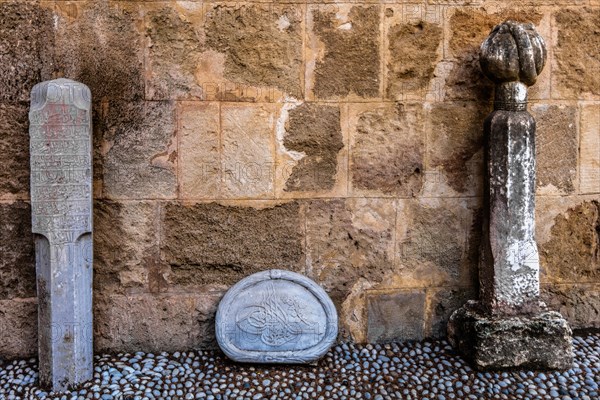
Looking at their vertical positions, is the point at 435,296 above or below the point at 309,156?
below

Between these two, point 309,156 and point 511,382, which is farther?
point 309,156

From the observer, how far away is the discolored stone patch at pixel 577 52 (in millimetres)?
3068

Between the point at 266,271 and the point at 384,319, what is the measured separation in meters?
0.77

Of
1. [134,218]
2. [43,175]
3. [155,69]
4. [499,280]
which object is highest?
[155,69]

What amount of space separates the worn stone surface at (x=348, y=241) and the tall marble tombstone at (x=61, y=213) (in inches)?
48.9

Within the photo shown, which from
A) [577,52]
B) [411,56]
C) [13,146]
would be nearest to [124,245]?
[13,146]

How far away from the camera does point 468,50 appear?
3.03 m

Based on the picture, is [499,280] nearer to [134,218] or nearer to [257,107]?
[257,107]

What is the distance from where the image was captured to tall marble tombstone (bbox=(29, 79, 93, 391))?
2572 millimetres

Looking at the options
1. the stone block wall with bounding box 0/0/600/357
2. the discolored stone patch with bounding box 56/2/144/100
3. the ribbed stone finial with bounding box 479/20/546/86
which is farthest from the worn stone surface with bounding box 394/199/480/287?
the discolored stone patch with bounding box 56/2/144/100

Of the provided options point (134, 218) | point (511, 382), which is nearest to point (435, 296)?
point (511, 382)

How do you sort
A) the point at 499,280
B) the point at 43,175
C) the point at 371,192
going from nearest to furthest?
the point at 43,175, the point at 499,280, the point at 371,192

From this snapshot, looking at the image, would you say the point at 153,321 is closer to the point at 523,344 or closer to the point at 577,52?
the point at 523,344

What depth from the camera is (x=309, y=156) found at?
9.81 feet
